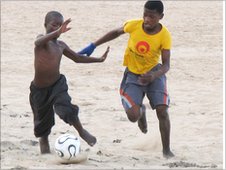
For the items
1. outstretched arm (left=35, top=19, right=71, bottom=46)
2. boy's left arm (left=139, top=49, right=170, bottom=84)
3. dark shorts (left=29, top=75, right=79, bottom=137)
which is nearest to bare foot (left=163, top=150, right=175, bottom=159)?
boy's left arm (left=139, top=49, right=170, bottom=84)

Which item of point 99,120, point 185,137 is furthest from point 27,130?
point 185,137

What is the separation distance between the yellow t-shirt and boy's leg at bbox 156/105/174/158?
45cm

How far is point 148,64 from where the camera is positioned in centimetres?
814

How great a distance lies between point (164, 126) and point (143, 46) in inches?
35.5

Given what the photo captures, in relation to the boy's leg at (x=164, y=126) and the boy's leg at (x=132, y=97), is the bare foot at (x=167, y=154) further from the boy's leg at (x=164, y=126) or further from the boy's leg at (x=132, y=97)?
the boy's leg at (x=132, y=97)

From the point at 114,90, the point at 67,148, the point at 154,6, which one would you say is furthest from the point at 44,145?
the point at 114,90

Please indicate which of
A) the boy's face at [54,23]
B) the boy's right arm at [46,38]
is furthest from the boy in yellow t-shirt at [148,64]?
the boy's right arm at [46,38]

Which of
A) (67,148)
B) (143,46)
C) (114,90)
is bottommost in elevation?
(67,148)

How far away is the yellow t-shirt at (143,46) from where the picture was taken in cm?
802

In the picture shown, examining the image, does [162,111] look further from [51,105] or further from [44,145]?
[44,145]

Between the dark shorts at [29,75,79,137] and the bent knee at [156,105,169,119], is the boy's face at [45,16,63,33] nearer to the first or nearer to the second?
the dark shorts at [29,75,79,137]

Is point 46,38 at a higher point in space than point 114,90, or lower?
higher

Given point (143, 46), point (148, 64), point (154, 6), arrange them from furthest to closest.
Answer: point (148, 64) < point (143, 46) < point (154, 6)

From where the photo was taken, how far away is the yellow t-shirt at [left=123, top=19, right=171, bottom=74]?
26.3ft
